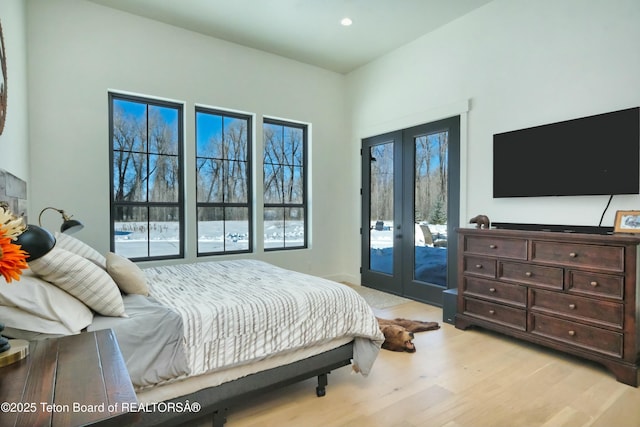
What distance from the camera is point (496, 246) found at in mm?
3146

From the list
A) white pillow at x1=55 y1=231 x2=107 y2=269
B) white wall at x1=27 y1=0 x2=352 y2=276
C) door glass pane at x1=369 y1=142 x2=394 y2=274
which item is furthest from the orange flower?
door glass pane at x1=369 y1=142 x2=394 y2=274

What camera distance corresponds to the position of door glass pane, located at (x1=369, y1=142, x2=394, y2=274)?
16.0 ft

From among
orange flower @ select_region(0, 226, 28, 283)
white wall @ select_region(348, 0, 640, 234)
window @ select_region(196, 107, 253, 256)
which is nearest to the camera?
orange flower @ select_region(0, 226, 28, 283)

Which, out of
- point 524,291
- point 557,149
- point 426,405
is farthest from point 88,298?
point 557,149

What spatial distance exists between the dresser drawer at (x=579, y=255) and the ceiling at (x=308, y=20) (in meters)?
2.62

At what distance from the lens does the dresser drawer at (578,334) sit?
242cm

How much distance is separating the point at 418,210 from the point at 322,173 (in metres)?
1.60

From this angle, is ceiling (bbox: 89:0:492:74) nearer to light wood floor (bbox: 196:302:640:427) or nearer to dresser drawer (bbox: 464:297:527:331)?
dresser drawer (bbox: 464:297:527:331)

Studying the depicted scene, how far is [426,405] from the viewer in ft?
6.88

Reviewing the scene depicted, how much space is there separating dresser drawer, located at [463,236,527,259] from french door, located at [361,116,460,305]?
655mm

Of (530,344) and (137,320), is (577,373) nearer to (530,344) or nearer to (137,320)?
(530,344)

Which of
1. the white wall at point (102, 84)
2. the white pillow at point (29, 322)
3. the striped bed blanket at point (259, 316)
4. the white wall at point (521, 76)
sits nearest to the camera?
the white pillow at point (29, 322)

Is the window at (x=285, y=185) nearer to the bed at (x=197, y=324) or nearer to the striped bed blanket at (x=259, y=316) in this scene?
the striped bed blanket at (x=259, y=316)

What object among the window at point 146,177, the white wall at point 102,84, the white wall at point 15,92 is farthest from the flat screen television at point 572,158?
the white wall at point 15,92
